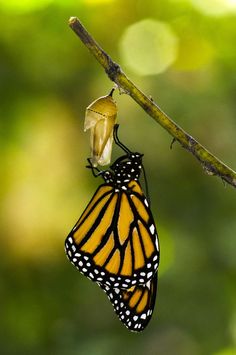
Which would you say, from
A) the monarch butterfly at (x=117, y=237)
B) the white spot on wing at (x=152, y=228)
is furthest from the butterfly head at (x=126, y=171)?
the white spot on wing at (x=152, y=228)

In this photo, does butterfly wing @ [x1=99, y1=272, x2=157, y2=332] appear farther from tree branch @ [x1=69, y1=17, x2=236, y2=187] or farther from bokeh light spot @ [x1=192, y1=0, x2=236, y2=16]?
bokeh light spot @ [x1=192, y1=0, x2=236, y2=16]

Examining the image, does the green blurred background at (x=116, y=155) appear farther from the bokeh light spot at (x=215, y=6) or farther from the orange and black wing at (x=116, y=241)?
the orange and black wing at (x=116, y=241)

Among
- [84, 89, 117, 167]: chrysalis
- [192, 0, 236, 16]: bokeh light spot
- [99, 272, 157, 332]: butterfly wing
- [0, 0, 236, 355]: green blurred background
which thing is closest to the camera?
[84, 89, 117, 167]: chrysalis

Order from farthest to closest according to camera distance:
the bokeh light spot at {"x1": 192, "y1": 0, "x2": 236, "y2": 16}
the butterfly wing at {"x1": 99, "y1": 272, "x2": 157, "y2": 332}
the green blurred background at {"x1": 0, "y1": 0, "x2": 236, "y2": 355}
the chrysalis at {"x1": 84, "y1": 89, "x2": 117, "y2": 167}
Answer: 1. the green blurred background at {"x1": 0, "y1": 0, "x2": 236, "y2": 355}
2. the bokeh light spot at {"x1": 192, "y1": 0, "x2": 236, "y2": 16}
3. the butterfly wing at {"x1": 99, "y1": 272, "x2": 157, "y2": 332}
4. the chrysalis at {"x1": 84, "y1": 89, "x2": 117, "y2": 167}

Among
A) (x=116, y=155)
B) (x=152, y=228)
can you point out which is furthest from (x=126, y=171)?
(x=116, y=155)

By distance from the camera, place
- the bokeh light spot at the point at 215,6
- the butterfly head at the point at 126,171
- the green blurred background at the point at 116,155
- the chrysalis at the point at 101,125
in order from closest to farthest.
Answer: the chrysalis at the point at 101,125, the butterfly head at the point at 126,171, the bokeh light spot at the point at 215,6, the green blurred background at the point at 116,155

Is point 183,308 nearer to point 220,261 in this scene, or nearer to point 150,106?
point 220,261

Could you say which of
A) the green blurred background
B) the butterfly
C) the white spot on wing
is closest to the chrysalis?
the butterfly
